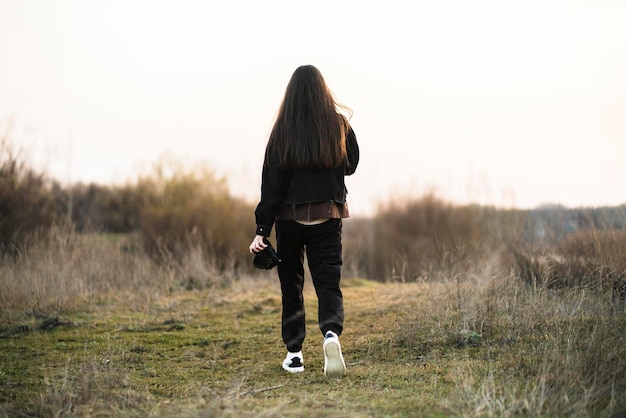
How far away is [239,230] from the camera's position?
41.2ft

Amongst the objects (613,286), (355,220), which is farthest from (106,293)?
(355,220)

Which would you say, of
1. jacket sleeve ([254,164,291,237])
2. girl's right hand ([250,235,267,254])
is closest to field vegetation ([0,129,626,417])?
girl's right hand ([250,235,267,254])

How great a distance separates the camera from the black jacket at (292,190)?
3.89 m

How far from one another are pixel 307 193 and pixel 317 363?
50.7 inches

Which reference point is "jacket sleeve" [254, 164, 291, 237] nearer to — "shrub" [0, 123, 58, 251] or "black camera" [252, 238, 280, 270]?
"black camera" [252, 238, 280, 270]

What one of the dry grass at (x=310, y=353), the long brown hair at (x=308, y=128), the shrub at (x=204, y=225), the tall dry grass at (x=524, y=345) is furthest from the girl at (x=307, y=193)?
the shrub at (x=204, y=225)

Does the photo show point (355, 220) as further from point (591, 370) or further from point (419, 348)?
point (591, 370)

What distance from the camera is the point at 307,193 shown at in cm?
388

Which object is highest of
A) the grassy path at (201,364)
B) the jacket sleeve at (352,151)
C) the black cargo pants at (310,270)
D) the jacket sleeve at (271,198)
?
the jacket sleeve at (352,151)

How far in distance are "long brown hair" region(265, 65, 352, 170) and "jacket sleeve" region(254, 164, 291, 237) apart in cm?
8

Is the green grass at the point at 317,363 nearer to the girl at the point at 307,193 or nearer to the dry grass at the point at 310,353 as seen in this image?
the dry grass at the point at 310,353

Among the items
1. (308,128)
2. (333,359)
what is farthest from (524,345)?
(308,128)

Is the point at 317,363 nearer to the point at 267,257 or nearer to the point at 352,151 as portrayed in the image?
the point at 267,257

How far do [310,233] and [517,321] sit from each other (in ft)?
6.01
